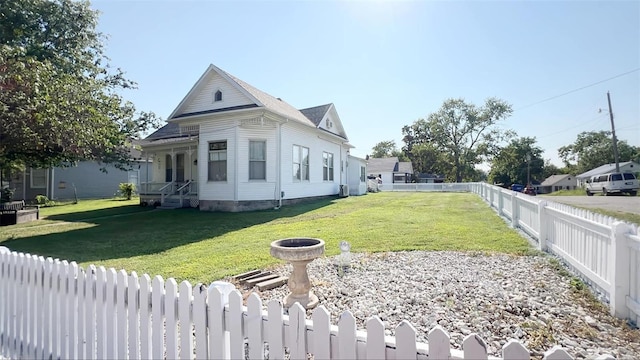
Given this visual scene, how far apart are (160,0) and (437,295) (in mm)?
11876

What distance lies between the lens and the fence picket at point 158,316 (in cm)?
213

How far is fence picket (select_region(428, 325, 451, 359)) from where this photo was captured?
1.39 m

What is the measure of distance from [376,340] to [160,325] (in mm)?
1541

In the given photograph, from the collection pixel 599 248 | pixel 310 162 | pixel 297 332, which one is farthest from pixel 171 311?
pixel 310 162

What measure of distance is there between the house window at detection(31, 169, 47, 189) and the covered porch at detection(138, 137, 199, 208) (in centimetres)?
1165

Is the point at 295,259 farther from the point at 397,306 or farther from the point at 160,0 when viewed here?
the point at 160,0

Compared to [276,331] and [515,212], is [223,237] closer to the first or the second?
[276,331]

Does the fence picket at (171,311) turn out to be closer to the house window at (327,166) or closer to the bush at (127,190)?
the house window at (327,166)

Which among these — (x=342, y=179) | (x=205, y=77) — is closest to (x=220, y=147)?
(x=205, y=77)

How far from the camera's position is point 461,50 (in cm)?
1622

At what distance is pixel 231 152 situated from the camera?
1390cm

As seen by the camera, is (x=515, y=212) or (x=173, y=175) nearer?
(x=515, y=212)

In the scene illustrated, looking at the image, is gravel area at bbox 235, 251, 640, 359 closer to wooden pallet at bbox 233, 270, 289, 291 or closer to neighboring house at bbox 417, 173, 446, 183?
wooden pallet at bbox 233, 270, 289, 291

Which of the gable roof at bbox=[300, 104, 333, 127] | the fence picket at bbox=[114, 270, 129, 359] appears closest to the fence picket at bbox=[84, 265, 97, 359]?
the fence picket at bbox=[114, 270, 129, 359]
